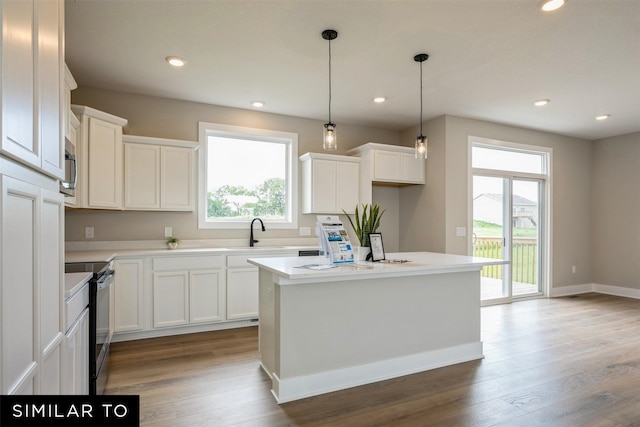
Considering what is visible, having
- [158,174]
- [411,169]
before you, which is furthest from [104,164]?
[411,169]

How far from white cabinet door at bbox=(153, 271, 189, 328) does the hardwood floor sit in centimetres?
20

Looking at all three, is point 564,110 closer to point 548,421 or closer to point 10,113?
point 548,421

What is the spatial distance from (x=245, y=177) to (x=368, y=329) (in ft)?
9.48

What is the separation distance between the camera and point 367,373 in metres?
2.67

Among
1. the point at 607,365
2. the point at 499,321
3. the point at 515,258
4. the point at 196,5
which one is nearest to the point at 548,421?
the point at 607,365

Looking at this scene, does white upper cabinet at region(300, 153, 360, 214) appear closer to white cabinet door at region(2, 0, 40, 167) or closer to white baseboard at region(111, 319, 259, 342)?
white baseboard at region(111, 319, 259, 342)

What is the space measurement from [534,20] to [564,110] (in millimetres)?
2765

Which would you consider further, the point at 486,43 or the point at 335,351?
the point at 486,43

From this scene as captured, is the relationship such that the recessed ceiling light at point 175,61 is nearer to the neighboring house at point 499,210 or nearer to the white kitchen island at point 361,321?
the white kitchen island at point 361,321

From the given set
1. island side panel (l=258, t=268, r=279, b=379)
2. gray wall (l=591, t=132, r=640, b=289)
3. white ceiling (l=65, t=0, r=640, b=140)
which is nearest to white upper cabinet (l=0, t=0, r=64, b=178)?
white ceiling (l=65, t=0, r=640, b=140)

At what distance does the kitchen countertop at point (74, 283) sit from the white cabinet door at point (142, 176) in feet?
6.15

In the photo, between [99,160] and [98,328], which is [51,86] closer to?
[98,328]

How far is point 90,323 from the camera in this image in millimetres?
2180

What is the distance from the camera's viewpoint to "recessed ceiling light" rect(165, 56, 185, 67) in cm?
322
